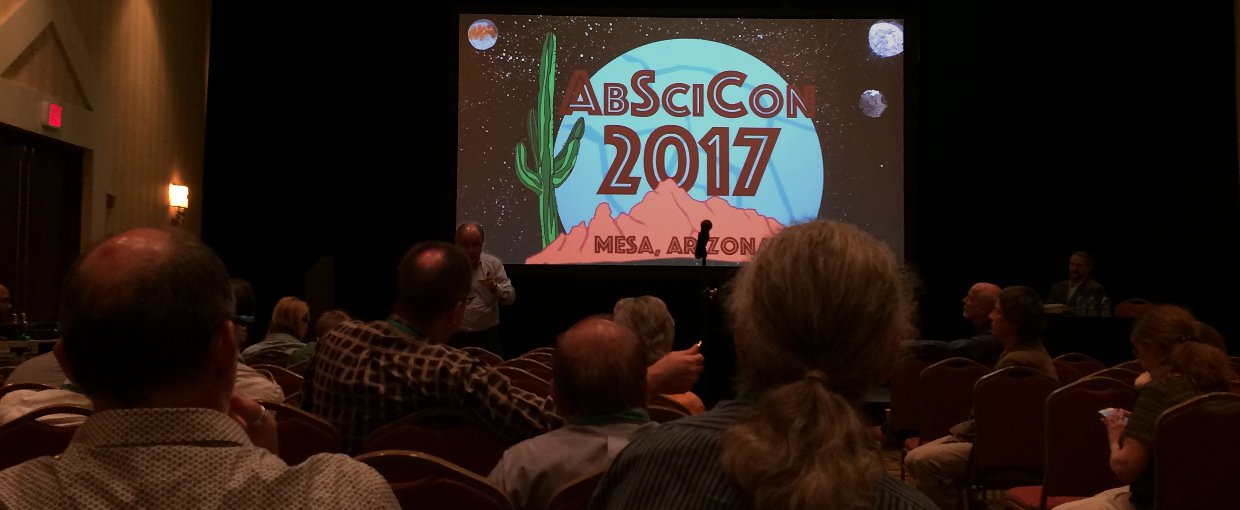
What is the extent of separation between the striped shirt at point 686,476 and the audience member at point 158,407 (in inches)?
10.6

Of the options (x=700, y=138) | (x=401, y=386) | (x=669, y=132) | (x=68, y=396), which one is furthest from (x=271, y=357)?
(x=700, y=138)

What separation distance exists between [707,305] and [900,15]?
3.41 m

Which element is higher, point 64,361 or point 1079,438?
point 64,361

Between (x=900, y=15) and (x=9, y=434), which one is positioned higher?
(x=900, y=15)

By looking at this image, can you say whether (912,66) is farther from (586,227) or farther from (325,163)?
(325,163)

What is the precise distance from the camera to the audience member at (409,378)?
2.58 metres

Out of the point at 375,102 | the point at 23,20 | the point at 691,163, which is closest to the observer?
the point at 23,20

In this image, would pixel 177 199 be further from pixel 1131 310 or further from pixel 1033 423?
pixel 1131 310

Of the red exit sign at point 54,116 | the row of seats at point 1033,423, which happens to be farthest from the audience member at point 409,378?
the red exit sign at point 54,116

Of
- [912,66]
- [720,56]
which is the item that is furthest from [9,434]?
[912,66]

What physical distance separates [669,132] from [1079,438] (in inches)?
217

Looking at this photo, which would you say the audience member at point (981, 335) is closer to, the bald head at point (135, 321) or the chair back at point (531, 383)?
the chair back at point (531, 383)

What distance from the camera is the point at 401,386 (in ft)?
8.63

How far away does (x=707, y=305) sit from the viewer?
7094 millimetres
